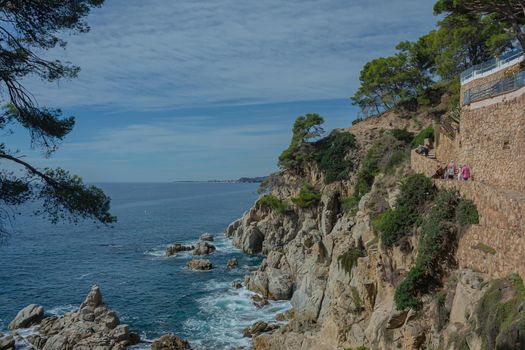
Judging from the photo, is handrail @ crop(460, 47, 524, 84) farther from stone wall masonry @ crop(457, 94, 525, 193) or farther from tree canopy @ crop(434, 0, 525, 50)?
stone wall masonry @ crop(457, 94, 525, 193)

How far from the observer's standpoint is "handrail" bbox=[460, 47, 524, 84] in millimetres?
19650

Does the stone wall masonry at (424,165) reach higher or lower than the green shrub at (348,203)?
higher

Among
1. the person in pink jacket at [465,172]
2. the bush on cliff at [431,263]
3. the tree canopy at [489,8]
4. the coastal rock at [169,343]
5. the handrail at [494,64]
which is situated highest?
the tree canopy at [489,8]

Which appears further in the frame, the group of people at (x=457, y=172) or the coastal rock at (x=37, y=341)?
the coastal rock at (x=37, y=341)

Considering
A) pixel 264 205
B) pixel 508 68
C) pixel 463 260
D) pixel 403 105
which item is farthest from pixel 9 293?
pixel 403 105

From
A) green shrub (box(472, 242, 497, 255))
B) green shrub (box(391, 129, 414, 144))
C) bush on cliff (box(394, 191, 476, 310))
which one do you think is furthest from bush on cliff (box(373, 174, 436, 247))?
green shrub (box(391, 129, 414, 144))

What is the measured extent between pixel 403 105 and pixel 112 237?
1968 inches

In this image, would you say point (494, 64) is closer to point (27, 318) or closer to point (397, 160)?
point (397, 160)

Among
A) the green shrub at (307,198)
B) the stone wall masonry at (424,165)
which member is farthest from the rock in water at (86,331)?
the green shrub at (307,198)

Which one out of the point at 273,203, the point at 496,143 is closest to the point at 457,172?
the point at 496,143

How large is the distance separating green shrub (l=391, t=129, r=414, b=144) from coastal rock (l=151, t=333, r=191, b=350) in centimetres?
3221

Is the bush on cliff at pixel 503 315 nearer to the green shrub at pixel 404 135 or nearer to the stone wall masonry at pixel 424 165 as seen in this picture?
the stone wall masonry at pixel 424 165

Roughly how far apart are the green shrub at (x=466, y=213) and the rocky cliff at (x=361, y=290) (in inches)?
83.1

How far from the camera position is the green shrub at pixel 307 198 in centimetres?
5309
